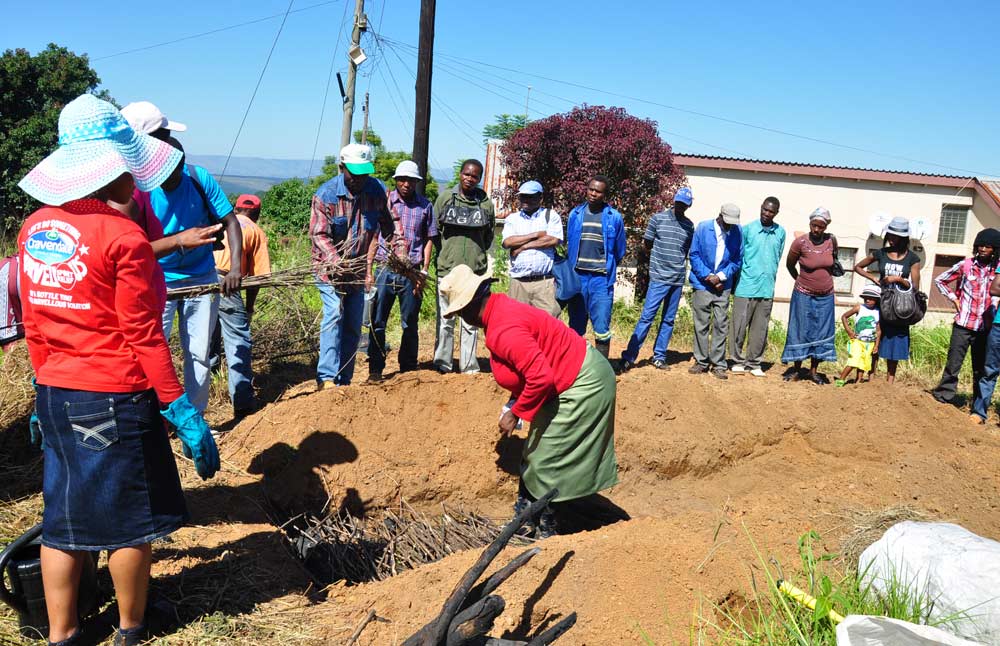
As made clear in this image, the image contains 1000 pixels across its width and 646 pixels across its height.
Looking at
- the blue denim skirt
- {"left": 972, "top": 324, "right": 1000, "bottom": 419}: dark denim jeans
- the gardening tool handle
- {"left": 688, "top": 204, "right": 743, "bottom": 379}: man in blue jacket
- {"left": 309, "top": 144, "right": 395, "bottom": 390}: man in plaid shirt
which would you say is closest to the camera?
the blue denim skirt

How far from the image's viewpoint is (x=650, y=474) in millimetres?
6316

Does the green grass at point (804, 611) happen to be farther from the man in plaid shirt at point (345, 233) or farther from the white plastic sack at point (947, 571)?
the man in plaid shirt at point (345, 233)

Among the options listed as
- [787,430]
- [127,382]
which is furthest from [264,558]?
[787,430]

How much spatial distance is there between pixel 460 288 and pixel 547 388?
77cm

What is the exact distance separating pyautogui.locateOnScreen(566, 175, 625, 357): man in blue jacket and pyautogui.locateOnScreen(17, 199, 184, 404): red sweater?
17.3 ft

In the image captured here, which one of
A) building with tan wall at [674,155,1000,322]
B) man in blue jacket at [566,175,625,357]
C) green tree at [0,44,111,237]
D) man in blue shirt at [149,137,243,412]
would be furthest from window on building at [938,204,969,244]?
green tree at [0,44,111,237]

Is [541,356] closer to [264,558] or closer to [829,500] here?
[264,558]

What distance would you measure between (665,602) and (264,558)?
2149 millimetres

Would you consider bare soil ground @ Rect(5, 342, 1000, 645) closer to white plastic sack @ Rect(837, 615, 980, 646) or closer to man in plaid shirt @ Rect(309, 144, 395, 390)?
man in plaid shirt @ Rect(309, 144, 395, 390)

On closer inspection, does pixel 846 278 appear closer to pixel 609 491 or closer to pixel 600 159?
pixel 600 159

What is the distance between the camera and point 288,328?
772 cm

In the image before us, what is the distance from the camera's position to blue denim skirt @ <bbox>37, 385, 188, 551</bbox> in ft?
8.61

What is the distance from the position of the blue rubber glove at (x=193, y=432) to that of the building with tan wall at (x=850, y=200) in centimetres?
1388

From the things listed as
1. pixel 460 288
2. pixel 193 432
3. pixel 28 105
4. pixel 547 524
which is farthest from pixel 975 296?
pixel 28 105
